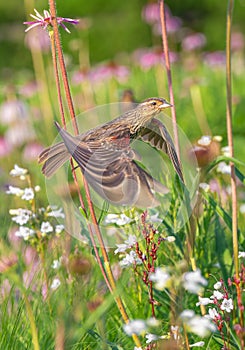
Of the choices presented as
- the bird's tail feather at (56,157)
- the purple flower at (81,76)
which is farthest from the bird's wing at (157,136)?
the purple flower at (81,76)

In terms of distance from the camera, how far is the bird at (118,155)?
843mm

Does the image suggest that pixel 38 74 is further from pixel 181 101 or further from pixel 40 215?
pixel 40 215

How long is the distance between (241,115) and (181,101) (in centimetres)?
45

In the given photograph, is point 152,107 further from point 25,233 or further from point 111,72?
point 111,72

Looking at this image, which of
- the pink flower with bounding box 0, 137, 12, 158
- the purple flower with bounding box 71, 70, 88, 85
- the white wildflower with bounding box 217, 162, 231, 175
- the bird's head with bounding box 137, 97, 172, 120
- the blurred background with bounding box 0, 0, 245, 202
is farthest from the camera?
the pink flower with bounding box 0, 137, 12, 158

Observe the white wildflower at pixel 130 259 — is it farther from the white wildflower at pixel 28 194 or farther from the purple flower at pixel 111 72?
the purple flower at pixel 111 72

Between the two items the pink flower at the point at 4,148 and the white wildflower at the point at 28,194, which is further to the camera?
the pink flower at the point at 4,148

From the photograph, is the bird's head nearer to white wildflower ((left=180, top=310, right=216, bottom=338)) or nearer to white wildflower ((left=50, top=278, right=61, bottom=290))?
white wildflower ((left=180, top=310, right=216, bottom=338))

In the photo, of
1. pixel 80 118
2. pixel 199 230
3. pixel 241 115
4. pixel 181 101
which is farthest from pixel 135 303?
pixel 181 101

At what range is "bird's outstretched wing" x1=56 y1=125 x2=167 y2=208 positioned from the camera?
84 cm

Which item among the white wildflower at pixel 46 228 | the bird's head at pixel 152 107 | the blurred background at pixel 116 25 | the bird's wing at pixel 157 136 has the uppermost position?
the bird's head at pixel 152 107

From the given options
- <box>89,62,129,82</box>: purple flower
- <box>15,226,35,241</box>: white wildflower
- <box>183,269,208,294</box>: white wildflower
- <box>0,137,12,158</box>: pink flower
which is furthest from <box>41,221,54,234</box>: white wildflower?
<box>89,62,129,82</box>: purple flower

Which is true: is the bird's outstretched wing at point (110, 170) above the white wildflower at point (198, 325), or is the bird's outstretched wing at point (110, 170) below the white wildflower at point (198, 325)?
above

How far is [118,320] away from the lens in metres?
1.22
